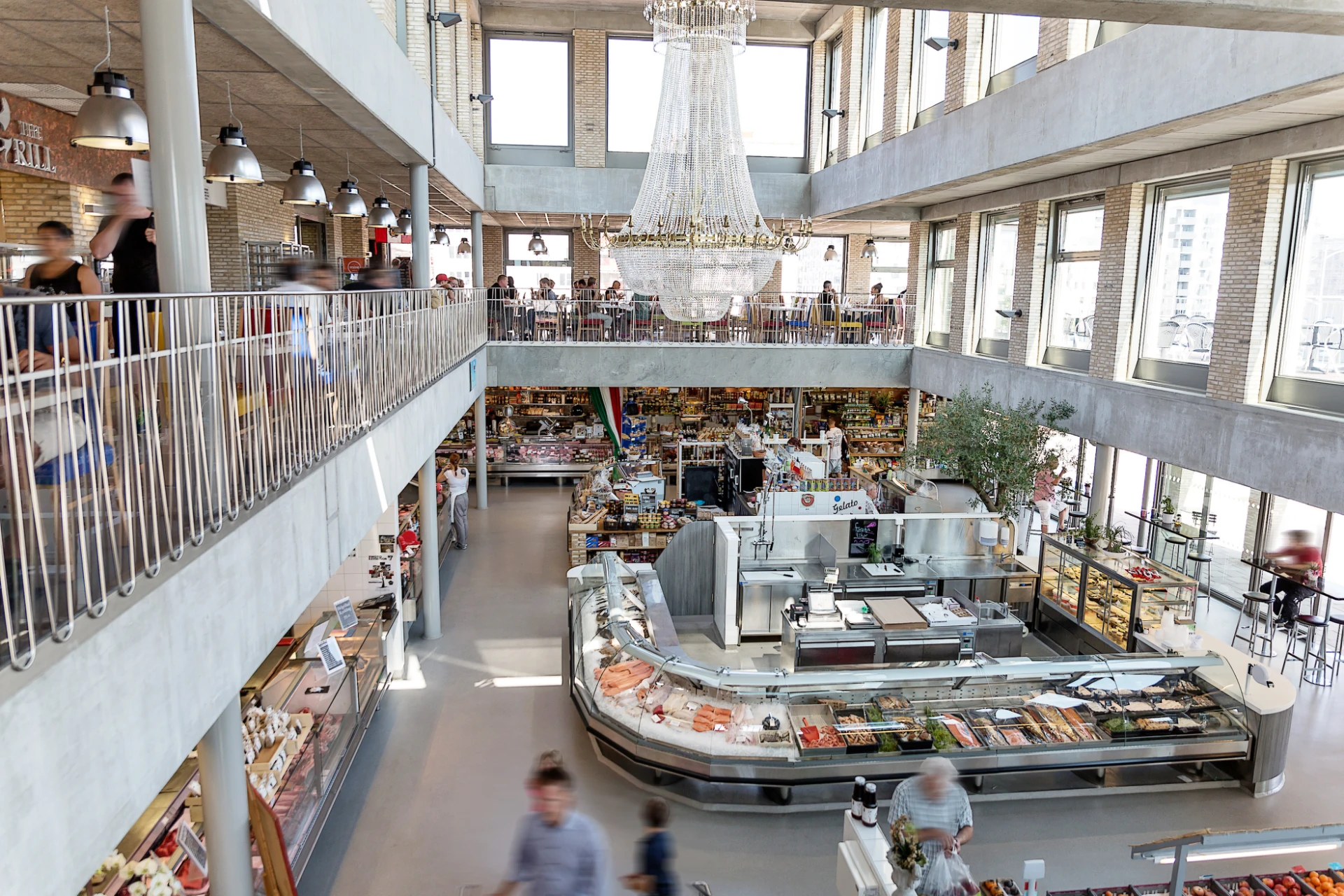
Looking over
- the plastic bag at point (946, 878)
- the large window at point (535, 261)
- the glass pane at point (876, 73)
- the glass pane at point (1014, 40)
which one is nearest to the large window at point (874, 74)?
the glass pane at point (876, 73)

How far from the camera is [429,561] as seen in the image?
34.0ft

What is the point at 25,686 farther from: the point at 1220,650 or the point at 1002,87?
the point at 1002,87

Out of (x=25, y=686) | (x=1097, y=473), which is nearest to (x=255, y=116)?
(x=25, y=686)

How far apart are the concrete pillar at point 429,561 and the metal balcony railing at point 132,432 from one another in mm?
5302

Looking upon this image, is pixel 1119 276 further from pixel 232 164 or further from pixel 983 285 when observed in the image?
pixel 232 164

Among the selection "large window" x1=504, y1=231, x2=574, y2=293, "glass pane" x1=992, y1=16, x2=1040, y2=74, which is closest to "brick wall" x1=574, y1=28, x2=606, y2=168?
"large window" x1=504, y1=231, x2=574, y2=293

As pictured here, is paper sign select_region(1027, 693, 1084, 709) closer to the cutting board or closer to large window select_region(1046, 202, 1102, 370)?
the cutting board

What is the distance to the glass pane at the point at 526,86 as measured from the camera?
1922 centimetres

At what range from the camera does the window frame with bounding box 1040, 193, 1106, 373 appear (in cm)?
1290

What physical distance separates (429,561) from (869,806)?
6288 millimetres

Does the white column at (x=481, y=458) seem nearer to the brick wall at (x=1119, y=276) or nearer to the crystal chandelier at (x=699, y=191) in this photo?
the crystal chandelier at (x=699, y=191)

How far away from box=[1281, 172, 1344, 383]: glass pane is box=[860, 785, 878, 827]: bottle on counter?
22.4ft

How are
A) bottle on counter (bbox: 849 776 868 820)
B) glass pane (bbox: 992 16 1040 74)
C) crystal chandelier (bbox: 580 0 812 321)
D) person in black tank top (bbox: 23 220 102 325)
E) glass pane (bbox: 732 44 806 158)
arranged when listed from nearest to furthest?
1. person in black tank top (bbox: 23 220 102 325)
2. bottle on counter (bbox: 849 776 868 820)
3. crystal chandelier (bbox: 580 0 812 321)
4. glass pane (bbox: 992 16 1040 74)
5. glass pane (bbox: 732 44 806 158)

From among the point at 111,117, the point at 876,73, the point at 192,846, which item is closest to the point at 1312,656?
the point at 192,846
